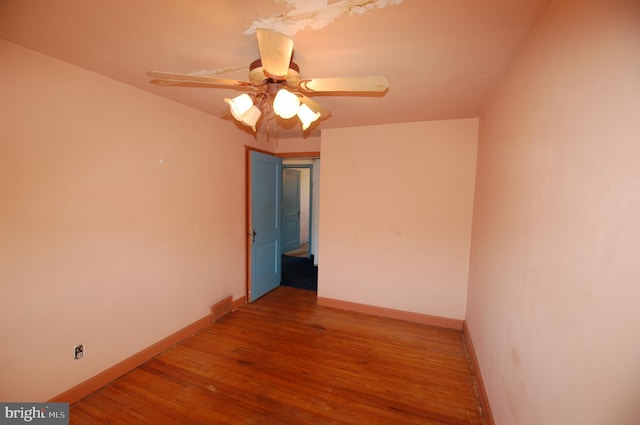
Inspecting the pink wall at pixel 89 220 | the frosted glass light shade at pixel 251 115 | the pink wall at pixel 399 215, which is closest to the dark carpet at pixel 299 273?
the pink wall at pixel 399 215

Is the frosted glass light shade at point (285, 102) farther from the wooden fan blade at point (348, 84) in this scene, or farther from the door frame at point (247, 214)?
the door frame at point (247, 214)

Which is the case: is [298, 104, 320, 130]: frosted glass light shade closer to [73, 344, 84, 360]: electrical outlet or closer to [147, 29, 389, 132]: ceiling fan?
[147, 29, 389, 132]: ceiling fan

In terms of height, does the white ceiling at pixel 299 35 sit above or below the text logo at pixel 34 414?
above

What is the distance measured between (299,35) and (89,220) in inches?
77.1

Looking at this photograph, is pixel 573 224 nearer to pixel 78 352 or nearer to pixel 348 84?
pixel 348 84

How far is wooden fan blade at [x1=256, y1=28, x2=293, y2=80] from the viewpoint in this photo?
0.99 m

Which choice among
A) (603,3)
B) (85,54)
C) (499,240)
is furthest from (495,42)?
(85,54)

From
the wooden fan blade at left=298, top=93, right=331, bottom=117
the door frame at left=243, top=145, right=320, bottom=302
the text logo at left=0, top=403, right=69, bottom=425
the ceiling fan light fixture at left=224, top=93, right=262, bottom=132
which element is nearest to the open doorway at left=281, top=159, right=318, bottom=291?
the door frame at left=243, top=145, right=320, bottom=302

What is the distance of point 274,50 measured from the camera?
41.4 inches

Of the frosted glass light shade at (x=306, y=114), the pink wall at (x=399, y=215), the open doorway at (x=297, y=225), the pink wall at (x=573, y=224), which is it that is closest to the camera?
the pink wall at (x=573, y=224)

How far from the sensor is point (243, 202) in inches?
135

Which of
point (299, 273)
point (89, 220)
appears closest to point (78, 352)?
point (89, 220)

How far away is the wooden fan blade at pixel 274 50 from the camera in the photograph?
3.24 feet

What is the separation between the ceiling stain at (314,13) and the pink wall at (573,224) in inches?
29.0
